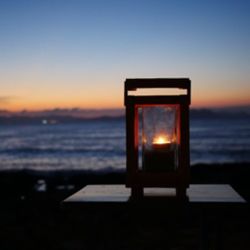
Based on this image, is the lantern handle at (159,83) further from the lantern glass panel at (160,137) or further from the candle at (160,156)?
the candle at (160,156)

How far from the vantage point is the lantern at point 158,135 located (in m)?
3.09

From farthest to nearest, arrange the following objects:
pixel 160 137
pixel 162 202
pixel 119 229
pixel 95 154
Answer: pixel 95 154 → pixel 119 229 → pixel 160 137 → pixel 162 202

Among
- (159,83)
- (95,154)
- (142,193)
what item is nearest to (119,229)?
(142,193)

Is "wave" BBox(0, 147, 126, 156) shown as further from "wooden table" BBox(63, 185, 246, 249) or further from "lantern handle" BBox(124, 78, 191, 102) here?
"lantern handle" BBox(124, 78, 191, 102)

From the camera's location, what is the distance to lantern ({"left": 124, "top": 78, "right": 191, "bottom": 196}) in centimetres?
309

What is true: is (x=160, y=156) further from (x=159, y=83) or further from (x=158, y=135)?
(x=159, y=83)

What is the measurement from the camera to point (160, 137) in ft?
10.4

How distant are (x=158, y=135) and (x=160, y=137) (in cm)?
2

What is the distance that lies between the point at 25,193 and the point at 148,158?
1103 cm

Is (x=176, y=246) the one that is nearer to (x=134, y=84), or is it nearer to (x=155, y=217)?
(x=155, y=217)

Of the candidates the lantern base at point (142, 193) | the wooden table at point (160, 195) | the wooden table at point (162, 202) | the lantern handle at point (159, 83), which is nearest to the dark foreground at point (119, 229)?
the wooden table at point (160, 195)

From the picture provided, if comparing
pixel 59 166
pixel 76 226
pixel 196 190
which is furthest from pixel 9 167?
pixel 196 190

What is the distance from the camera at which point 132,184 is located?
10.3ft

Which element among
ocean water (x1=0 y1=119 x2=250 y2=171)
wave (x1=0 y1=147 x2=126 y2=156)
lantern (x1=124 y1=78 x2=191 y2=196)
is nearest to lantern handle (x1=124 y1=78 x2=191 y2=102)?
lantern (x1=124 y1=78 x2=191 y2=196)
